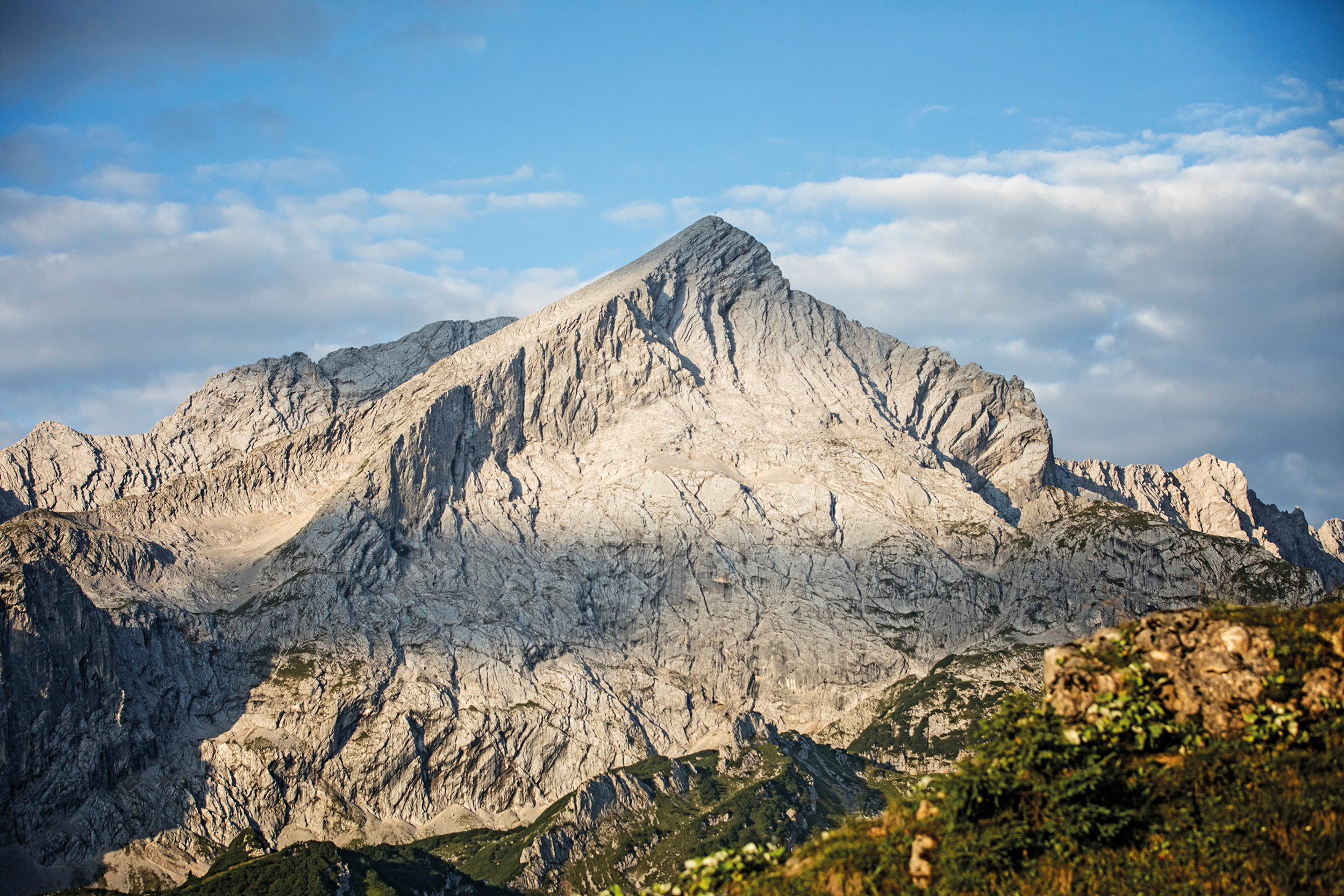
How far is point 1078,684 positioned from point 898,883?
1064 cm

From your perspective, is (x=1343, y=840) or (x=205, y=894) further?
(x=205, y=894)

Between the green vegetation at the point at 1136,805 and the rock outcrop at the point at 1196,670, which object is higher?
the rock outcrop at the point at 1196,670

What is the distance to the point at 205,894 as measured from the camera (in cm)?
19312

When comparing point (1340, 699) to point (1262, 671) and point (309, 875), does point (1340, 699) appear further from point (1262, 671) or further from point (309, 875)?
point (309, 875)

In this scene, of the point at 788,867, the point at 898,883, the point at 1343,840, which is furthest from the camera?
the point at 788,867

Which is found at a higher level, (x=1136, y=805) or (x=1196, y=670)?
(x=1196, y=670)

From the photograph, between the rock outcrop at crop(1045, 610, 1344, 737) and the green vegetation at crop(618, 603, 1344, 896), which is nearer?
the green vegetation at crop(618, 603, 1344, 896)

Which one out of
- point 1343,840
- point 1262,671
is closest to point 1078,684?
point 1262,671

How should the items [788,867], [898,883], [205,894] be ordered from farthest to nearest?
[205,894] < [788,867] < [898,883]

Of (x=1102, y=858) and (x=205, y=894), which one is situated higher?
(x=1102, y=858)

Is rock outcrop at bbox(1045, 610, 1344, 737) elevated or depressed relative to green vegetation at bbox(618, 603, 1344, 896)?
elevated

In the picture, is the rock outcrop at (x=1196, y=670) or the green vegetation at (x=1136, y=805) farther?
the rock outcrop at (x=1196, y=670)

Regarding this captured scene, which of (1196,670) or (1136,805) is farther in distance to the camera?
(1196,670)

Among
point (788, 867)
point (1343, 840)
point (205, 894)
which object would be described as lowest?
point (205, 894)
